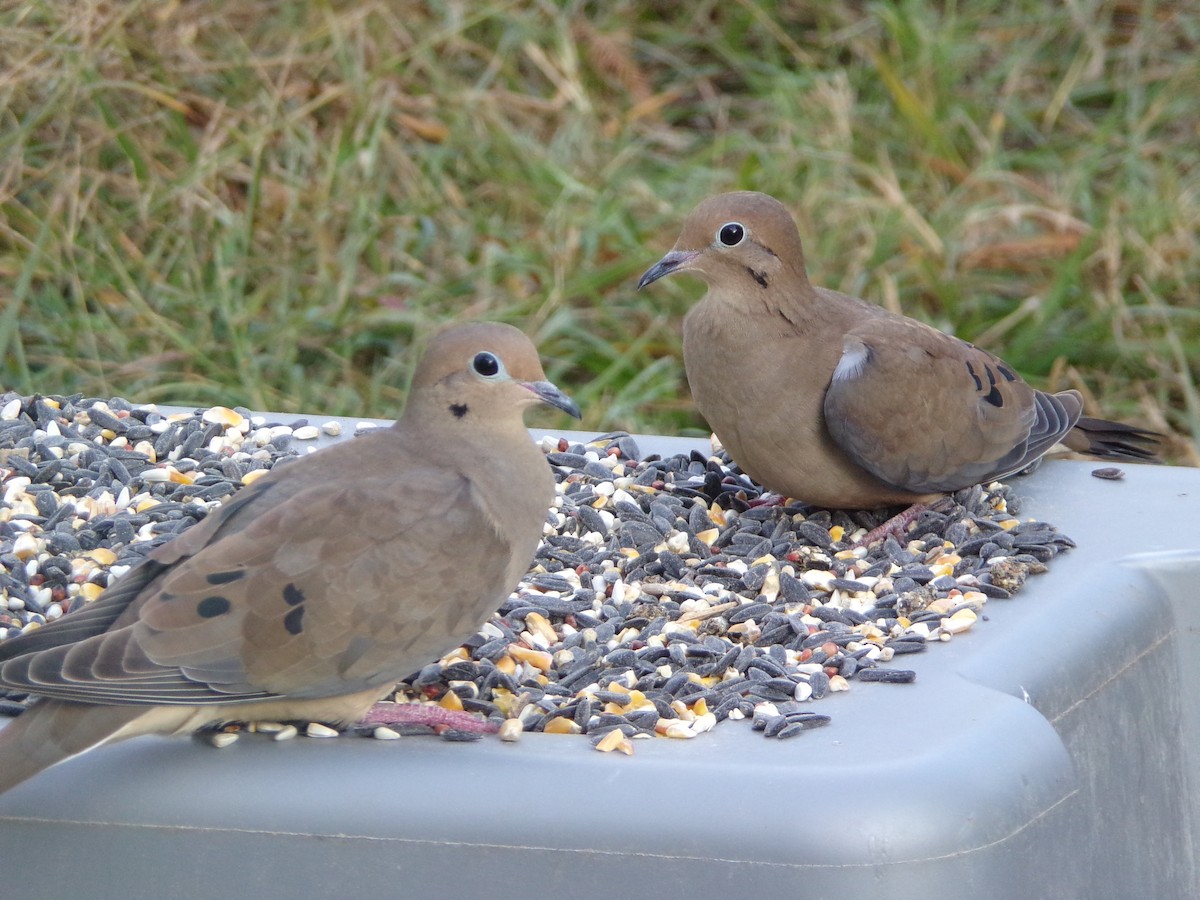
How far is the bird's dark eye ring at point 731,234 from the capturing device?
3061 mm

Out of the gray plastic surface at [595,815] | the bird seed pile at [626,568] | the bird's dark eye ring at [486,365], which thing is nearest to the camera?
the gray plastic surface at [595,815]

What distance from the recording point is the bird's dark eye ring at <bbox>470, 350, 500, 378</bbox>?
2.41 meters

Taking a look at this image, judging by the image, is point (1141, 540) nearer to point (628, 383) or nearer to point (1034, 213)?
point (628, 383)

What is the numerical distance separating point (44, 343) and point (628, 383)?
5.41ft

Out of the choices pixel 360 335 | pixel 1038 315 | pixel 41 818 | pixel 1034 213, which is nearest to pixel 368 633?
pixel 41 818

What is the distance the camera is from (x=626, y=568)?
9.09ft

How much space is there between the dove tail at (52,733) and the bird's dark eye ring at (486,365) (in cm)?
70

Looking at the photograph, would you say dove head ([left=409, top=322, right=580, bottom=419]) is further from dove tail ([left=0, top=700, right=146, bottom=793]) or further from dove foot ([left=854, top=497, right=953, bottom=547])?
dove foot ([left=854, top=497, right=953, bottom=547])

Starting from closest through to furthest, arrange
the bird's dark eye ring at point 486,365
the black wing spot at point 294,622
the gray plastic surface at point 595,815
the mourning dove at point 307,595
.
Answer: the gray plastic surface at point 595,815 < the mourning dove at point 307,595 < the black wing spot at point 294,622 < the bird's dark eye ring at point 486,365

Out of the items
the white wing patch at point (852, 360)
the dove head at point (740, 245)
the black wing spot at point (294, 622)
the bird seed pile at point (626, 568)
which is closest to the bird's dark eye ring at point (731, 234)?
the dove head at point (740, 245)

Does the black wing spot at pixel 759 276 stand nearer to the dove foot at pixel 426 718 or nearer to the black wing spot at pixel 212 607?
the dove foot at pixel 426 718

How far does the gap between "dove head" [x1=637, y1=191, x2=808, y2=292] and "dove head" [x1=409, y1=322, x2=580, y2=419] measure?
0.69 m

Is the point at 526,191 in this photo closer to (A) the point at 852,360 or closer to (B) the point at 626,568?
(A) the point at 852,360

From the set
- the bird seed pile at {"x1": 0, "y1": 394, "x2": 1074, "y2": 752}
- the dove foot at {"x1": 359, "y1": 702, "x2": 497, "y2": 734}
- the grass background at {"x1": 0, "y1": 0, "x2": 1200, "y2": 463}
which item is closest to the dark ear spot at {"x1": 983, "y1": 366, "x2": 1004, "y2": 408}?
the bird seed pile at {"x1": 0, "y1": 394, "x2": 1074, "y2": 752}
